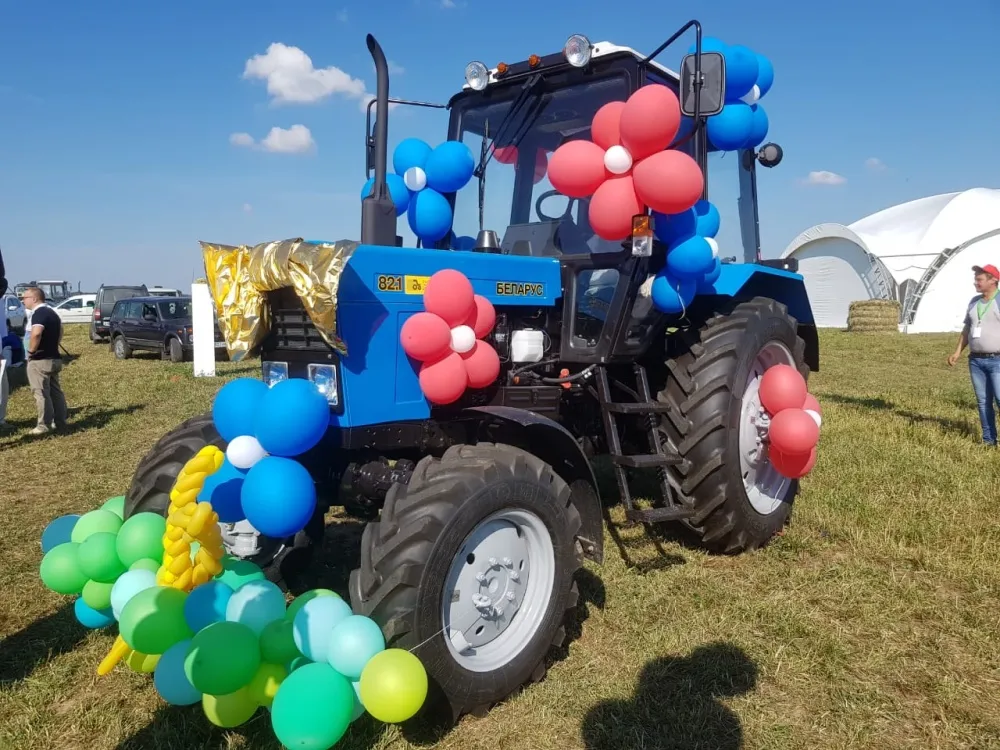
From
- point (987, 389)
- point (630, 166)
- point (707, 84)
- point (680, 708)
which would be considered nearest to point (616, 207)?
point (630, 166)

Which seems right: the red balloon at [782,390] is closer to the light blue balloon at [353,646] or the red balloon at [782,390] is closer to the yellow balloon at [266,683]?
the light blue balloon at [353,646]

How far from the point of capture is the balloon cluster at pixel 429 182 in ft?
13.3

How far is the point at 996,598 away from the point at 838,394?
6980 millimetres

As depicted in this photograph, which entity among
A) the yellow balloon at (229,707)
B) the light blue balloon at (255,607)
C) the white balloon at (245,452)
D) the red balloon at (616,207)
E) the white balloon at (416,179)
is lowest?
the yellow balloon at (229,707)

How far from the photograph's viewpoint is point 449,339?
3033mm

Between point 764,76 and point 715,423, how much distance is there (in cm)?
206

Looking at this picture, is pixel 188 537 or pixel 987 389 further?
pixel 987 389

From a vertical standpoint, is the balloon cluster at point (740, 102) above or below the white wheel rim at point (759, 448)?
above

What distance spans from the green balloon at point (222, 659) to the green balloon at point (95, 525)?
1.09m

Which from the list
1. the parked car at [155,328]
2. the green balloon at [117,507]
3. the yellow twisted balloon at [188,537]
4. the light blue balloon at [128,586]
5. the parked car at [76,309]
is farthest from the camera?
the parked car at [76,309]

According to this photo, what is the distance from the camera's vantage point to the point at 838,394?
10227mm

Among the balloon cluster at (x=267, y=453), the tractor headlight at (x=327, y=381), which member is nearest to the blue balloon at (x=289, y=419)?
the balloon cluster at (x=267, y=453)

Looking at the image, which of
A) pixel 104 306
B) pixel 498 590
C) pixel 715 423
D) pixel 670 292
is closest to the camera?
pixel 498 590

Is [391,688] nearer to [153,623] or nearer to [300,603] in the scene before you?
[300,603]
